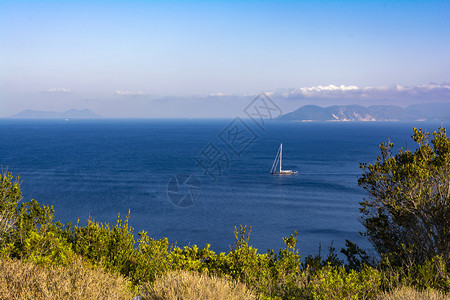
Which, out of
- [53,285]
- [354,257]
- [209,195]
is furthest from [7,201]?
[209,195]

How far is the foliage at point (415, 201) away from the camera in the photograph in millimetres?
13062

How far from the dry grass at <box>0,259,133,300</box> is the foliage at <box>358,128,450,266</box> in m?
10.1

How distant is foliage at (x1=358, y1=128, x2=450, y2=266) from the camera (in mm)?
13062

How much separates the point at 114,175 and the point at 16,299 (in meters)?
81.9

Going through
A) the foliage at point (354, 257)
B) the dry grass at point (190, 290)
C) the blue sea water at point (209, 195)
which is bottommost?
the blue sea water at point (209, 195)

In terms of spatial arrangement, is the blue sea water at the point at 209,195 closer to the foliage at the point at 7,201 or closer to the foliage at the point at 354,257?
the foliage at the point at 7,201

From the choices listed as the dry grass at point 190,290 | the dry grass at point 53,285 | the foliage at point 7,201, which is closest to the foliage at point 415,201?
the dry grass at point 190,290

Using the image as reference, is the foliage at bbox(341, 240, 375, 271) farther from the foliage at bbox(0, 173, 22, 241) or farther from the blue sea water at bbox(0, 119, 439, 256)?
the blue sea water at bbox(0, 119, 439, 256)

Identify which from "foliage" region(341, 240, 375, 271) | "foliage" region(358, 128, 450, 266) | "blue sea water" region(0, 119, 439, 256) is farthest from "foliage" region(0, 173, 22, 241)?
"blue sea water" region(0, 119, 439, 256)

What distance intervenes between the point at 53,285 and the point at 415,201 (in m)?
12.2

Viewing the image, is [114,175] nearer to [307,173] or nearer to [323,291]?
[307,173]

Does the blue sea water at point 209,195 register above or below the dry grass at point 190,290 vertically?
below

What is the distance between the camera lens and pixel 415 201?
1332cm

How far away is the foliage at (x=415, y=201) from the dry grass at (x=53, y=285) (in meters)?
10.1
